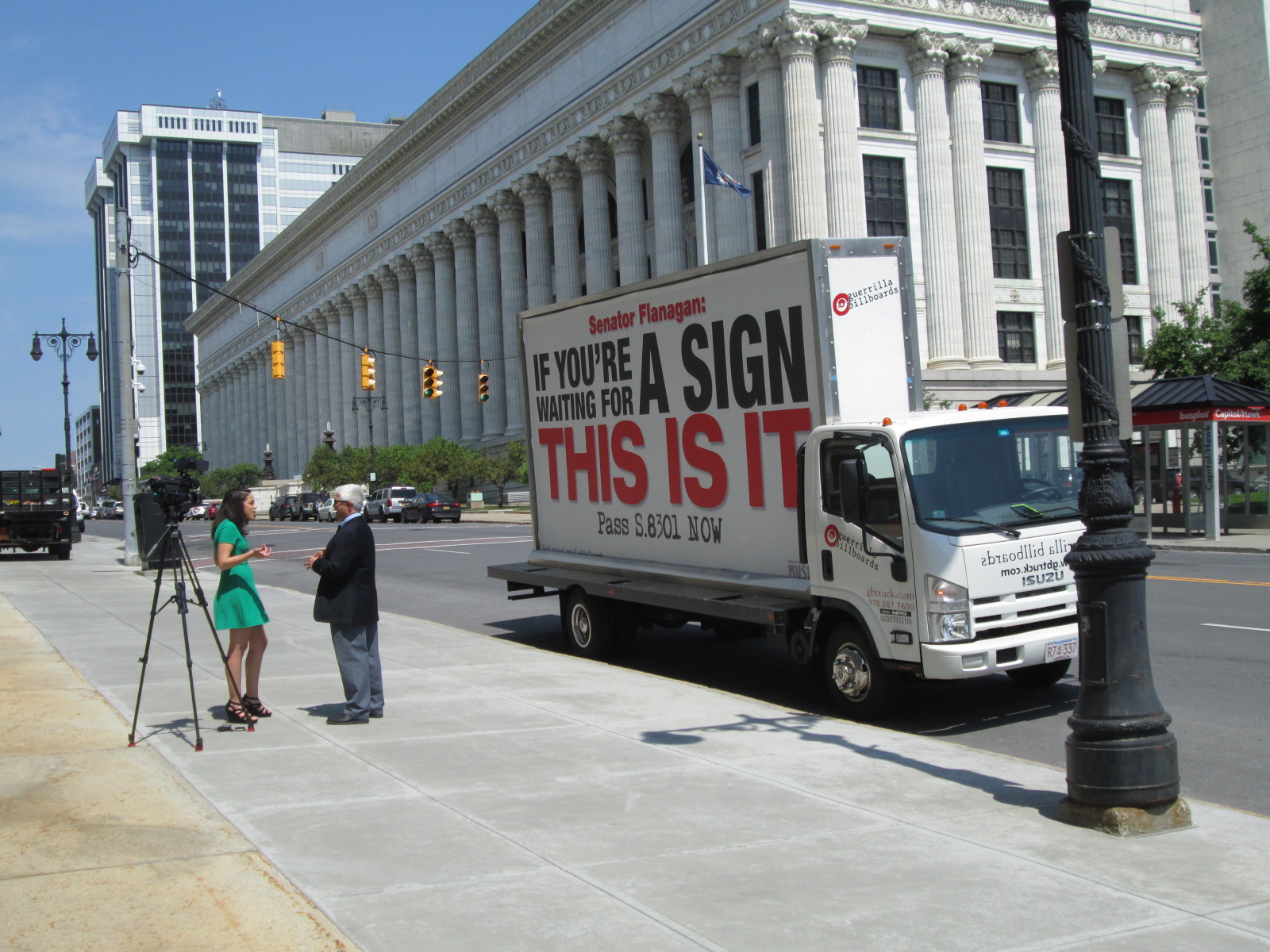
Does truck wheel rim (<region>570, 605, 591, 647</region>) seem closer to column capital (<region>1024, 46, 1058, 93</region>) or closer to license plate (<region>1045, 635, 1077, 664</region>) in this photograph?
license plate (<region>1045, 635, 1077, 664</region>)

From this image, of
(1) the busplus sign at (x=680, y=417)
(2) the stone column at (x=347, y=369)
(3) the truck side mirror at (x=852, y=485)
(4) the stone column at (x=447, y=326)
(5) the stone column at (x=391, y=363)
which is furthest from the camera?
(2) the stone column at (x=347, y=369)

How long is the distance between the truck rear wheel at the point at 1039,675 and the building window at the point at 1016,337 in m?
39.7

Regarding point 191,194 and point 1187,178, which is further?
point 191,194

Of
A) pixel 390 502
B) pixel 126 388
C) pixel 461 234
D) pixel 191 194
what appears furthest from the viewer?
pixel 191 194

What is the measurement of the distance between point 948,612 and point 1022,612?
70 centimetres

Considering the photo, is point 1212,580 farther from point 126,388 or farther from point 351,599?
point 126,388

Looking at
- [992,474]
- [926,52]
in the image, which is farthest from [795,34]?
[992,474]

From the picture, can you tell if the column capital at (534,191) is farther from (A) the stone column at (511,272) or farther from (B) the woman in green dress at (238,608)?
(B) the woman in green dress at (238,608)

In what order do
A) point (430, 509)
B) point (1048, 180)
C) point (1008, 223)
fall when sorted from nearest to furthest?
point (1048, 180), point (1008, 223), point (430, 509)

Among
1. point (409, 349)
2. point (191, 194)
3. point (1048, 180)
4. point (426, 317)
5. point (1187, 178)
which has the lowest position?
point (409, 349)

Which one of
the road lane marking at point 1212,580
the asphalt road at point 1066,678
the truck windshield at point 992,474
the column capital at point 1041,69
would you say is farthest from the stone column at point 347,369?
the truck windshield at point 992,474

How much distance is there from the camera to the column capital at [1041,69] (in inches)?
1897

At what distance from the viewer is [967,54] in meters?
46.4

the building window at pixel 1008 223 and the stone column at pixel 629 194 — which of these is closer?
the building window at pixel 1008 223
